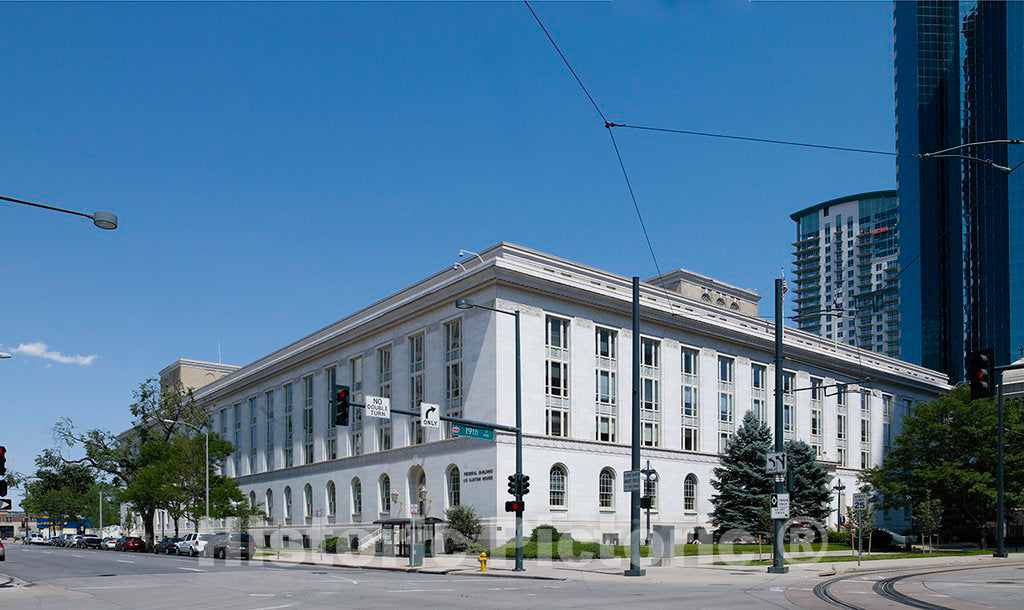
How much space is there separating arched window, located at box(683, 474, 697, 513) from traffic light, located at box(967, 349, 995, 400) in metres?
48.7

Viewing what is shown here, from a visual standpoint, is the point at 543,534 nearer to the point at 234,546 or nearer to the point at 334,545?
the point at 234,546

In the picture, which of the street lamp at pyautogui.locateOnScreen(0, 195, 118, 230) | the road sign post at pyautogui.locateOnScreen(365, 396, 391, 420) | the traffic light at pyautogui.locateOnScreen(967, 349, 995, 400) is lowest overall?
the road sign post at pyautogui.locateOnScreen(365, 396, 391, 420)

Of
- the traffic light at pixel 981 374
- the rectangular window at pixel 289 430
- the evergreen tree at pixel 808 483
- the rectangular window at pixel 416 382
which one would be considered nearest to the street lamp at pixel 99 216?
the traffic light at pixel 981 374

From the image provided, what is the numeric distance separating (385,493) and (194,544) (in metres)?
13.5

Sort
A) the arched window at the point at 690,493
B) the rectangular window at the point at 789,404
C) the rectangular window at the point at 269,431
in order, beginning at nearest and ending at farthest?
the arched window at the point at 690,493
the rectangular window at the point at 789,404
the rectangular window at the point at 269,431

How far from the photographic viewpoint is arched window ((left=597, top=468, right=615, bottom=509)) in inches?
2530

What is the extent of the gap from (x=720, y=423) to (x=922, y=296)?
353 feet

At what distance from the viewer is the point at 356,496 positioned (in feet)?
242

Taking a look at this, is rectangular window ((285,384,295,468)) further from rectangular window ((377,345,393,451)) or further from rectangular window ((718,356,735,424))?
rectangular window ((718,356,735,424))

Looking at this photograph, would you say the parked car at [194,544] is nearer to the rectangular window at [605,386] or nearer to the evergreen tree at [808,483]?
the rectangular window at [605,386]

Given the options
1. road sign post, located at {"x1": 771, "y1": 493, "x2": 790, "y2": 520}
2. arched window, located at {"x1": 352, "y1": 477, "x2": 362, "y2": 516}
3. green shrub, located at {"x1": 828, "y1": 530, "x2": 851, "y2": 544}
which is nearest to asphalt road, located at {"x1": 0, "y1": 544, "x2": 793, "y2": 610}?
road sign post, located at {"x1": 771, "y1": 493, "x2": 790, "y2": 520}

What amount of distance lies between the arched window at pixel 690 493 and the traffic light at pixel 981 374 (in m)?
48.7

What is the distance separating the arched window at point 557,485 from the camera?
6122 centimetres

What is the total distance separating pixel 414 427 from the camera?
222ft
